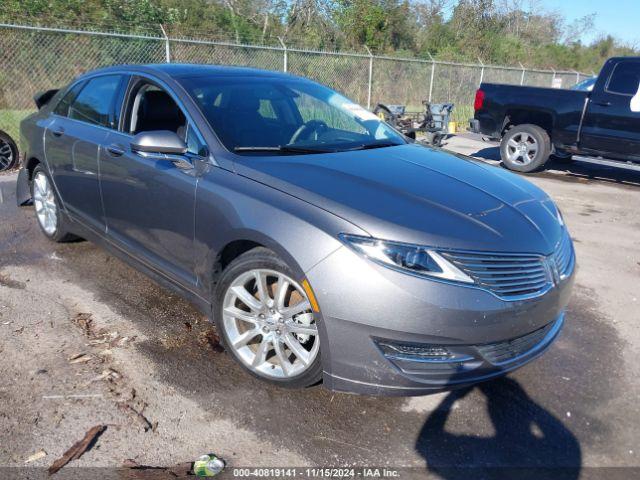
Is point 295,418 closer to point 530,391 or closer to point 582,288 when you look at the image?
point 530,391

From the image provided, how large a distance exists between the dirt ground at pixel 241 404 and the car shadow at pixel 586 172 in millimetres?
6086

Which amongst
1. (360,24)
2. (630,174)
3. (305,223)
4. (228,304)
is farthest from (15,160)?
(360,24)

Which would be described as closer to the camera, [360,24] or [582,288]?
[582,288]

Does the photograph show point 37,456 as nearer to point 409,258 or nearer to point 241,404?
point 241,404

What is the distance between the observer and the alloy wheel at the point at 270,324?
2719 millimetres

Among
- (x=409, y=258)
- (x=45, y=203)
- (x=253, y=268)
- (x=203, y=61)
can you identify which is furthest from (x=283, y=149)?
(x=203, y=61)

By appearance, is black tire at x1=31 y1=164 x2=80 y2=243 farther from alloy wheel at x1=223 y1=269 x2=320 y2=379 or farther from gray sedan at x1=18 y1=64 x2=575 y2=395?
alloy wheel at x1=223 y1=269 x2=320 y2=379

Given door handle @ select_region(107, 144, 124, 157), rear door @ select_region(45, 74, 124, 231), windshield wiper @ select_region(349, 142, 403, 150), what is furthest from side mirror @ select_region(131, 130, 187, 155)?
windshield wiper @ select_region(349, 142, 403, 150)

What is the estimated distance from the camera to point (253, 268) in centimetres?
280

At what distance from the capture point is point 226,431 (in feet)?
8.64

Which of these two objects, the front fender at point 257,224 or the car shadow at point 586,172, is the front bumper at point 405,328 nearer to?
the front fender at point 257,224

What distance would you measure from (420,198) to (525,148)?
777cm

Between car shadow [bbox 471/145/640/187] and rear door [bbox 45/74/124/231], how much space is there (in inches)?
304

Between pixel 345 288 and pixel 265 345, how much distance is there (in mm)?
716
